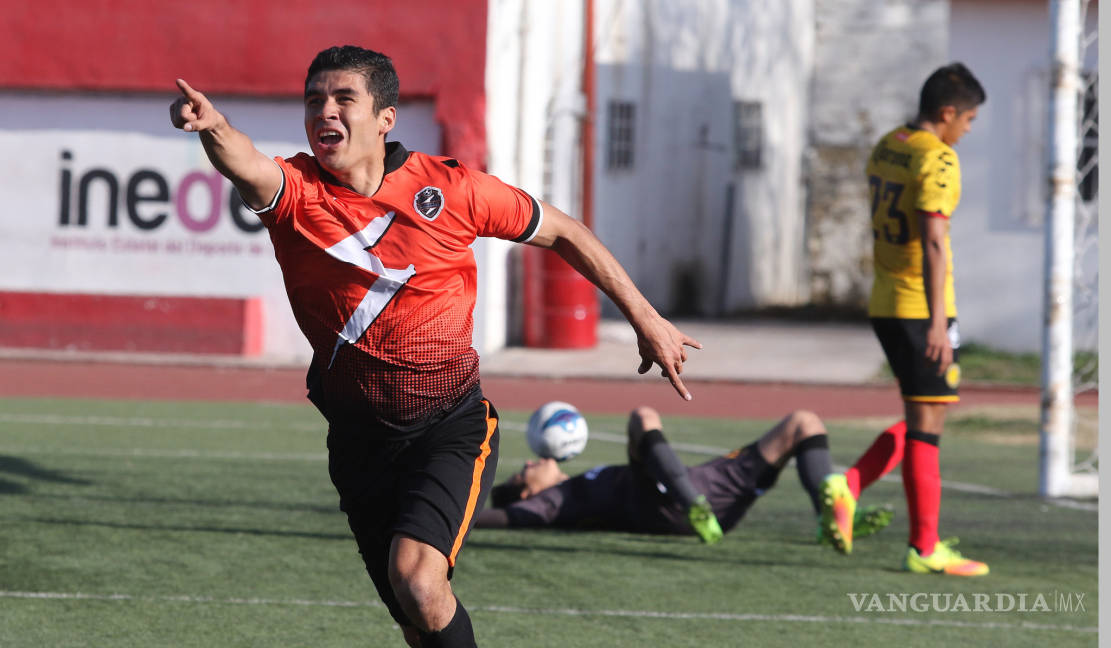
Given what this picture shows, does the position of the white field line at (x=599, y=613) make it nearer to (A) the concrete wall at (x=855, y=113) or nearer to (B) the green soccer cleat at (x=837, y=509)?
(B) the green soccer cleat at (x=837, y=509)

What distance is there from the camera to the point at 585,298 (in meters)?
18.4

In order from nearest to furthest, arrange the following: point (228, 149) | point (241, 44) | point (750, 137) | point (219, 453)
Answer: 1. point (228, 149)
2. point (219, 453)
3. point (241, 44)
4. point (750, 137)

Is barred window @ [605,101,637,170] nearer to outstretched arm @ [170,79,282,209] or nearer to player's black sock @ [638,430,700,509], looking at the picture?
player's black sock @ [638,430,700,509]

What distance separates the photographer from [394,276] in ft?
13.9

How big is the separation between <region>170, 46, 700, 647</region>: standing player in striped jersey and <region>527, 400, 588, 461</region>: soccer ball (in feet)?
8.90

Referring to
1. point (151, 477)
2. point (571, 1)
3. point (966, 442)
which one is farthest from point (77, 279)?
point (966, 442)

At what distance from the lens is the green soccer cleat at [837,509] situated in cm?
643

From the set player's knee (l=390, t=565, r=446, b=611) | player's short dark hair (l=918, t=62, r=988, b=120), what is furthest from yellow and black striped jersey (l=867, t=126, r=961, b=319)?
player's knee (l=390, t=565, r=446, b=611)

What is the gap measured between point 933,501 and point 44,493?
5.00 m

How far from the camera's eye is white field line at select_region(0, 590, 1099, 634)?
5.70m

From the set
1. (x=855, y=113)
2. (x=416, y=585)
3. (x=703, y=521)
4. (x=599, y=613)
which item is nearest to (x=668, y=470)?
(x=703, y=521)

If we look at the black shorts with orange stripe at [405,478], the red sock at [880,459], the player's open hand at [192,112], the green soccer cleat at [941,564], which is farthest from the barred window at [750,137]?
the player's open hand at [192,112]

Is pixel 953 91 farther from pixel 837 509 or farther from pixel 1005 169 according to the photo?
pixel 1005 169

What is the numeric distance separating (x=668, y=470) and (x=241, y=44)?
12.6 metres
